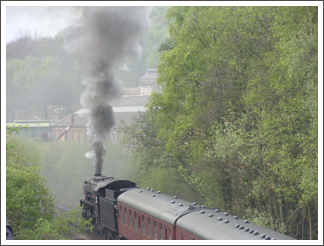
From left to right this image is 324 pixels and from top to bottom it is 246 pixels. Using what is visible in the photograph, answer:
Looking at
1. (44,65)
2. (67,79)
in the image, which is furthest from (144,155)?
(44,65)

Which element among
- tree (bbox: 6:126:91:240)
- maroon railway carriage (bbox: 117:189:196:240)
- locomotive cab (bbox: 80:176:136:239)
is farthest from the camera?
locomotive cab (bbox: 80:176:136:239)

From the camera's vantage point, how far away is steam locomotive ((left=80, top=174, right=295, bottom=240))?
8.96 m

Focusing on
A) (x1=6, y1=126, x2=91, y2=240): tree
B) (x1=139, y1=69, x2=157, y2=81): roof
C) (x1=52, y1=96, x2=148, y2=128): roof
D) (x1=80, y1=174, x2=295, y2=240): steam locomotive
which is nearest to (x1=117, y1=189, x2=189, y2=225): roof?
(x1=80, y1=174, x2=295, y2=240): steam locomotive

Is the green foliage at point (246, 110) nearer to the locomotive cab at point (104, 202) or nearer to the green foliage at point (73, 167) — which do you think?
the locomotive cab at point (104, 202)

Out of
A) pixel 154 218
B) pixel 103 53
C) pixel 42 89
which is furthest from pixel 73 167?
pixel 42 89

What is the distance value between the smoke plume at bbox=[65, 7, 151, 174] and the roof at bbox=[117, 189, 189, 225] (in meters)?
9.59

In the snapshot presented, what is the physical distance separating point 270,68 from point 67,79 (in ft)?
214

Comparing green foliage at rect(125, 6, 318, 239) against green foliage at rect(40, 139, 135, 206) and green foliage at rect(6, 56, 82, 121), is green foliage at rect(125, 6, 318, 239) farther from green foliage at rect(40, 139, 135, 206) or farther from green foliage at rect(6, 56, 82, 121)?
green foliage at rect(6, 56, 82, 121)

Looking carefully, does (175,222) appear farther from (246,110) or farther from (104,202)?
(246,110)

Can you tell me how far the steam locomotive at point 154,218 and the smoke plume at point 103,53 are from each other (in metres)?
5.97

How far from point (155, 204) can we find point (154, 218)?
0.72 meters

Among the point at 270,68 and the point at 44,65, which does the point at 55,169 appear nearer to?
the point at 270,68

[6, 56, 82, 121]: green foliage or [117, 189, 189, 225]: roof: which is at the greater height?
[6, 56, 82, 121]: green foliage

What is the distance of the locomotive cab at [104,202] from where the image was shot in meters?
15.6
